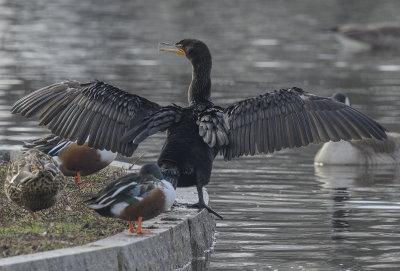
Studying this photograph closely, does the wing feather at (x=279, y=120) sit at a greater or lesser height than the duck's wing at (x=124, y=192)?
greater

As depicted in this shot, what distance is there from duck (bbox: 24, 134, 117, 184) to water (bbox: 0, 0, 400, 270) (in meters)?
1.71

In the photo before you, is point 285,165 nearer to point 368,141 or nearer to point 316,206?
point 368,141

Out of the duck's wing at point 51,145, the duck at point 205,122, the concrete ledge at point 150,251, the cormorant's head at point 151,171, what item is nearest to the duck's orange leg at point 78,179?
the duck's wing at point 51,145

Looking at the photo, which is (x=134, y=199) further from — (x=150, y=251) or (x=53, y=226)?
(x=53, y=226)

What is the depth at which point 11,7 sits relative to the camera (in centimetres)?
4775

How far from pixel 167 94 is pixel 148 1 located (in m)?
31.6

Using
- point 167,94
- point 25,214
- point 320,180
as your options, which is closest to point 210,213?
point 25,214

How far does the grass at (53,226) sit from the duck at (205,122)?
81cm

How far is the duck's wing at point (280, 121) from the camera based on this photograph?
1006cm

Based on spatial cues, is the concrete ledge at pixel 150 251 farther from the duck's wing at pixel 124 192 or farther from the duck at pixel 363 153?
the duck at pixel 363 153

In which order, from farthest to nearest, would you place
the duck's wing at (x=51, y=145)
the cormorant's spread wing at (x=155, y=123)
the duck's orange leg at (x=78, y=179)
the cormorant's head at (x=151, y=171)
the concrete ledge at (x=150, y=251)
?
the duck's orange leg at (x=78, y=179) → the duck's wing at (x=51, y=145) → the cormorant's spread wing at (x=155, y=123) → the cormorant's head at (x=151, y=171) → the concrete ledge at (x=150, y=251)

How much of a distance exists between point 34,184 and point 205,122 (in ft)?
6.61

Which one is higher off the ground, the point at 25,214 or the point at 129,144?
the point at 129,144

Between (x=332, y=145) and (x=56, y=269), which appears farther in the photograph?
(x=332, y=145)
